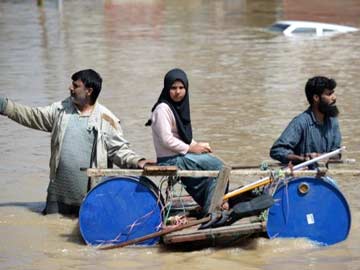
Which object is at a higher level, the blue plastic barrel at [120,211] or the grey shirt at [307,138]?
the grey shirt at [307,138]

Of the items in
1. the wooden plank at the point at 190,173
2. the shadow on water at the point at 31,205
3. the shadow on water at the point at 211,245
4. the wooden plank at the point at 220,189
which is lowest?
the shadow on water at the point at 211,245

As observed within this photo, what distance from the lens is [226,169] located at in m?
7.21

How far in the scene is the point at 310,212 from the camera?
7305 millimetres

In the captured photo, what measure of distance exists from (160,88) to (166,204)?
28.3 ft

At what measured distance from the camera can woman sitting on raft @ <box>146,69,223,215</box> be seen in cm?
743

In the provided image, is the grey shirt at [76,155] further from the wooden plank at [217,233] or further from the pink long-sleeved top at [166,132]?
the wooden plank at [217,233]

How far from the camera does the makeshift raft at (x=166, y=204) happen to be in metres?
7.24

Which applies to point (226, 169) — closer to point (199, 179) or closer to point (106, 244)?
point (199, 179)

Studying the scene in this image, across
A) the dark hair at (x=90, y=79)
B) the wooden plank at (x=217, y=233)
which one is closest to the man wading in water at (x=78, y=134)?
the dark hair at (x=90, y=79)

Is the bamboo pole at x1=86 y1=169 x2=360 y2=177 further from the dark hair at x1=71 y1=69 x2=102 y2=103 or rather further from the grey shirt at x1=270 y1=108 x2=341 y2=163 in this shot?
the dark hair at x1=71 y1=69 x2=102 y2=103

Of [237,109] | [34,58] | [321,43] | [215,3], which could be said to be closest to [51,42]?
[34,58]

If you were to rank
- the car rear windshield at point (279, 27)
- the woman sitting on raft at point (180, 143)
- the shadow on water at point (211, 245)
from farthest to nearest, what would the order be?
1. the car rear windshield at point (279, 27)
2. the woman sitting on raft at point (180, 143)
3. the shadow on water at point (211, 245)

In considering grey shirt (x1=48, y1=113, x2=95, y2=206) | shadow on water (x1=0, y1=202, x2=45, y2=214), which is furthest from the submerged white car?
grey shirt (x1=48, y1=113, x2=95, y2=206)

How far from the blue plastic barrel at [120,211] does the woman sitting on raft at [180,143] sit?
32 centimetres
